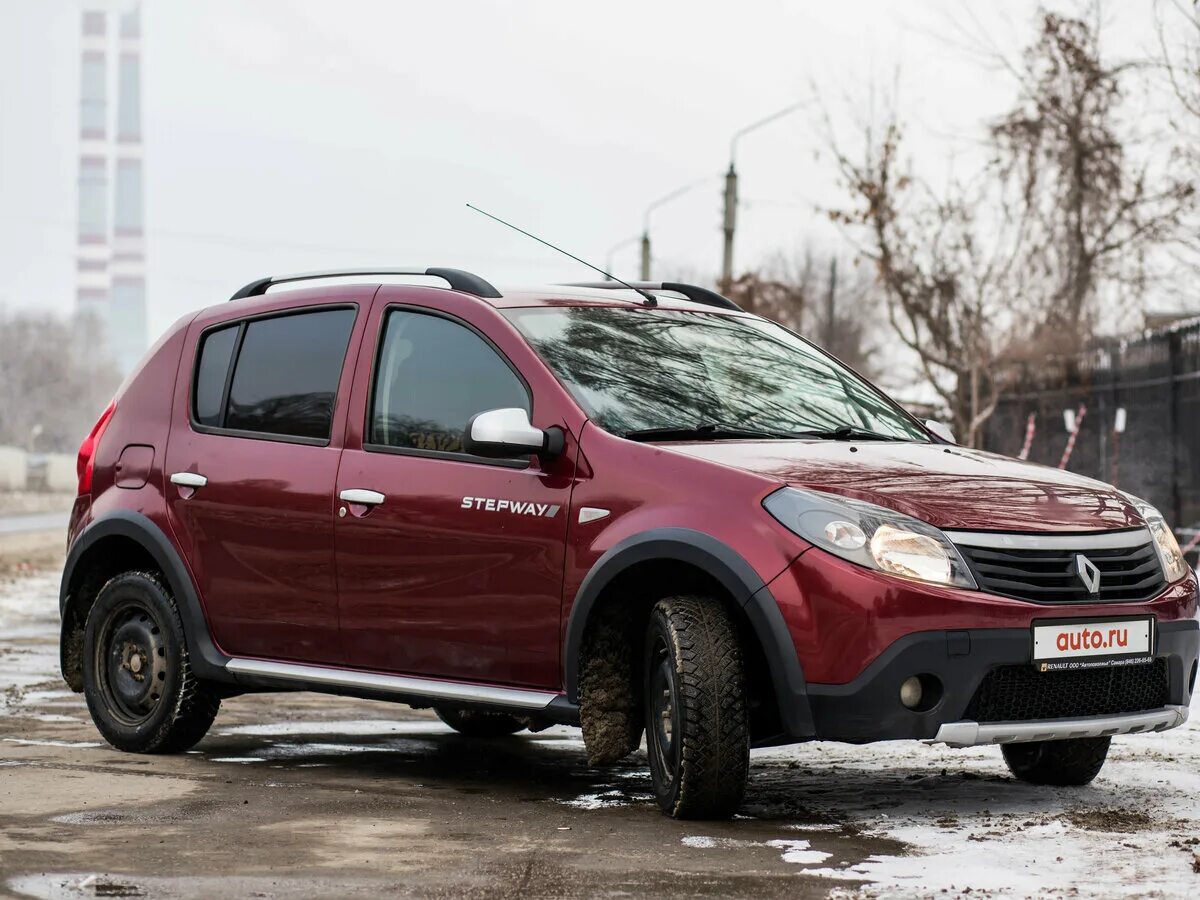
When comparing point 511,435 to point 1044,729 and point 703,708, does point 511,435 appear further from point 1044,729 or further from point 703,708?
point 1044,729

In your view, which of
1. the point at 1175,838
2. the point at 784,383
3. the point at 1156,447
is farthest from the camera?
the point at 1156,447

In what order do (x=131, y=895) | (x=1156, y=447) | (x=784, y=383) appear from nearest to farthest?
(x=131, y=895) → (x=784, y=383) → (x=1156, y=447)

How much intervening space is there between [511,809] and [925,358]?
2010cm

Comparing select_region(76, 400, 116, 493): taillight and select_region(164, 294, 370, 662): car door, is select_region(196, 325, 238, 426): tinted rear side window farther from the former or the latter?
select_region(76, 400, 116, 493): taillight

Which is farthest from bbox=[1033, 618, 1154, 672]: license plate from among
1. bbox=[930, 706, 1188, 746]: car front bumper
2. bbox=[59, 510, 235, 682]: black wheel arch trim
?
bbox=[59, 510, 235, 682]: black wheel arch trim

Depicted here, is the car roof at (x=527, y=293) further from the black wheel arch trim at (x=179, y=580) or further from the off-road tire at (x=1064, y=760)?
the off-road tire at (x=1064, y=760)

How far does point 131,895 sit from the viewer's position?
483cm

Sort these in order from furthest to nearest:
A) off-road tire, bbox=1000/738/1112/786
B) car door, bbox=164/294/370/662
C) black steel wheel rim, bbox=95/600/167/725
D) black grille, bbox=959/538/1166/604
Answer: black steel wheel rim, bbox=95/600/167/725, car door, bbox=164/294/370/662, off-road tire, bbox=1000/738/1112/786, black grille, bbox=959/538/1166/604

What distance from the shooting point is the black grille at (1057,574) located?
5.71m

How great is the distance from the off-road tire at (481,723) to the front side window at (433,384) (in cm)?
212

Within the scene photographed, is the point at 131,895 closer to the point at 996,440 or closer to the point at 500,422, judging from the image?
the point at 500,422

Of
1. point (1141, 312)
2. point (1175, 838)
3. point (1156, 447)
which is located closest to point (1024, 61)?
point (1141, 312)

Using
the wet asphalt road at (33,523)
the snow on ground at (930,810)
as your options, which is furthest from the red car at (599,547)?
the wet asphalt road at (33,523)

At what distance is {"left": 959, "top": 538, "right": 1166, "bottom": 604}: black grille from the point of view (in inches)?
225
